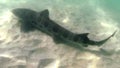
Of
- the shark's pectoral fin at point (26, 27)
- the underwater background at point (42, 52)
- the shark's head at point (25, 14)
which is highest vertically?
the shark's head at point (25, 14)

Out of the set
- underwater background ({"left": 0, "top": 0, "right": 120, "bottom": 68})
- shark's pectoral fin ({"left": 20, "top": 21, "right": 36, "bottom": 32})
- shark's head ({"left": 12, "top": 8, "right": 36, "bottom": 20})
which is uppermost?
shark's head ({"left": 12, "top": 8, "right": 36, "bottom": 20})

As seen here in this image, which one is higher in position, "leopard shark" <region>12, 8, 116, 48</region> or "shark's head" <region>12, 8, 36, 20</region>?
"shark's head" <region>12, 8, 36, 20</region>

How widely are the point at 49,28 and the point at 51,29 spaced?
88mm

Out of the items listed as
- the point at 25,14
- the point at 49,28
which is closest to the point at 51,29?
the point at 49,28

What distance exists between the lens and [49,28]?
23.2 ft

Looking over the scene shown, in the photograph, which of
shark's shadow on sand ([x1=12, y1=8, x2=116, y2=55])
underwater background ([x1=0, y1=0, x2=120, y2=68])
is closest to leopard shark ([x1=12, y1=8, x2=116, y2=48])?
shark's shadow on sand ([x1=12, y1=8, x2=116, y2=55])

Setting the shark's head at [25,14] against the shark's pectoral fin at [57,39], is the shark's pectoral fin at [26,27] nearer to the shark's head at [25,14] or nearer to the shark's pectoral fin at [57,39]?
the shark's head at [25,14]

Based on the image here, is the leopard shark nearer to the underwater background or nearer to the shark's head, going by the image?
the shark's head

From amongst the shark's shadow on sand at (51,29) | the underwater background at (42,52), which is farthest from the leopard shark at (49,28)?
the underwater background at (42,52)

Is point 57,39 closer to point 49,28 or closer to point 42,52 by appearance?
point 49,28

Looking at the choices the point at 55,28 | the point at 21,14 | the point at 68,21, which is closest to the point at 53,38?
the point at 55,28

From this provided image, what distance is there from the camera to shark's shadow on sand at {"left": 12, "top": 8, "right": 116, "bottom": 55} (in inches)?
267

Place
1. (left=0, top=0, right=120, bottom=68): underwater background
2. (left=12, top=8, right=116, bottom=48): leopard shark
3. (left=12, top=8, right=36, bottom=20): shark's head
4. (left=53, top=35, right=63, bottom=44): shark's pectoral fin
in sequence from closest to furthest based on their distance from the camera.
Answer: (left=0, top=0, right=120, bottom=68): underwater background → (left=12, top=8, right=116, bottom=48): leopard shark → (left=53, top=35, right=63, bottom=44): shark's pectoral fin → (left=12, top=8, right=36, bottom=20): shark's head

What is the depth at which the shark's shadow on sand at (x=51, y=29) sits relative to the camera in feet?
22.2
